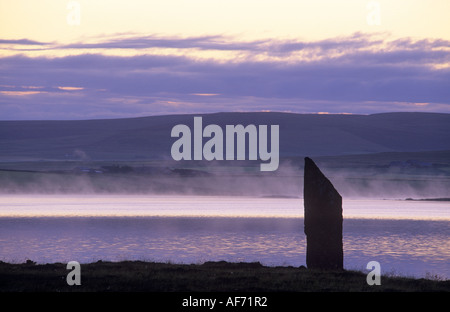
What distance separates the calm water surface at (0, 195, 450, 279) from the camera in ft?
131

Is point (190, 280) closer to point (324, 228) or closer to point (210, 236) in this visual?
point (324, 228)

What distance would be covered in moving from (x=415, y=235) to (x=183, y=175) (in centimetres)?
7973

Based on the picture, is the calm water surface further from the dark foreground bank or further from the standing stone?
the dark foreground bank

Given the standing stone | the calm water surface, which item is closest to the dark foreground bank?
the standing stone

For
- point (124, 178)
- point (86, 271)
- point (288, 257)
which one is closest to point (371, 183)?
point (124, 178)

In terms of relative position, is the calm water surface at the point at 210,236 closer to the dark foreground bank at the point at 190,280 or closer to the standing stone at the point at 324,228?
the standing stone at the point at 324,228

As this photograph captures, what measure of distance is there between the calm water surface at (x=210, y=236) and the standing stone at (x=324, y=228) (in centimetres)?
492

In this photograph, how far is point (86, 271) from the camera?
27.4 m

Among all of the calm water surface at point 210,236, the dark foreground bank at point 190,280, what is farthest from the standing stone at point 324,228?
the calm water surface at point 210,236

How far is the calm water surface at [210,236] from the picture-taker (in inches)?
1566

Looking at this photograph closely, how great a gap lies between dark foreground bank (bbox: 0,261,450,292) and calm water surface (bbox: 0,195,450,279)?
21.6 ft

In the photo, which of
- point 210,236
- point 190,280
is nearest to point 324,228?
point 190,280
